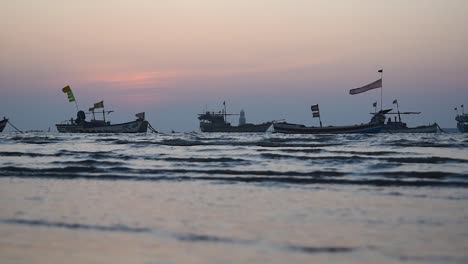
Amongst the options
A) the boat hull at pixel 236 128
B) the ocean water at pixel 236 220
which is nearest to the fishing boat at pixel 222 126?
the boat hull at pixel 236 128

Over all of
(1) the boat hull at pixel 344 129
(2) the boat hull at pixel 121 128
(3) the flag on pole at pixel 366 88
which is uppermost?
(3) the flag on pole at pixel 366 88

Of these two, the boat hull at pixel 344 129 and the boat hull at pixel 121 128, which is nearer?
the boat hull at pixel 344 129

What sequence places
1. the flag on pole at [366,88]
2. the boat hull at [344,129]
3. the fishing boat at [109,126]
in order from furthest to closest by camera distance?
1. the fishing boat at [109,126]
2. the boat hull at [344,129]
3. the flag on pole at [366,88]

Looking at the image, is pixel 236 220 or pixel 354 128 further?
pixel 354 128

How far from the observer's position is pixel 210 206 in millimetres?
8680

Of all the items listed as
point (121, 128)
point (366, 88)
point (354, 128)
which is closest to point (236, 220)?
point (366, 88)

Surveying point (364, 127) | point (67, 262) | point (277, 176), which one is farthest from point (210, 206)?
point (364, 127)

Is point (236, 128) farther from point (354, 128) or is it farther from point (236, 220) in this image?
point (236, 220)

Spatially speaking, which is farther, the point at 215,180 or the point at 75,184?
the point at 215,180

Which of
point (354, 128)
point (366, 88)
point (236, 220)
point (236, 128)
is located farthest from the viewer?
point (236, 128)

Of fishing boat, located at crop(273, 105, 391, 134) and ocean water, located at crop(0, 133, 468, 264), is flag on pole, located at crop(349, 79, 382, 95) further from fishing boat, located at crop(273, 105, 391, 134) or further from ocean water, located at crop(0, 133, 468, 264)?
ocean water, located at crop(0, 133, 468, 264)

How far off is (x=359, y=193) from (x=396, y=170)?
6.73m

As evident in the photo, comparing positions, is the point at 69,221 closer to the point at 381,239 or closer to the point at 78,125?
the point at 381,239

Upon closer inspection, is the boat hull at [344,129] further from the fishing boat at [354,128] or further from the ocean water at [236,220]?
the ocean water at [236,220]
